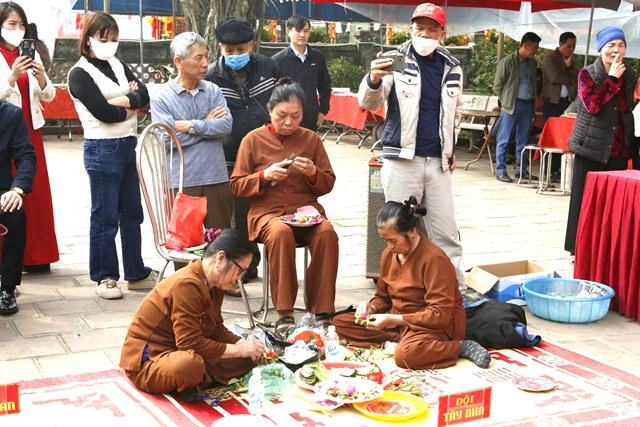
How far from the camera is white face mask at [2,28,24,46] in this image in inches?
205

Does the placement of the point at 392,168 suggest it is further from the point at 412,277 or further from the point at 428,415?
the point at 428,415

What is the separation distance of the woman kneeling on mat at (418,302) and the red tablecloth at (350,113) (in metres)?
8.37

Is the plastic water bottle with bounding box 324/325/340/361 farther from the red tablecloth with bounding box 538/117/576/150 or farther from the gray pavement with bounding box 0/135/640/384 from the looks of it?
the red tablecloth with bounding box 538/117/576/150

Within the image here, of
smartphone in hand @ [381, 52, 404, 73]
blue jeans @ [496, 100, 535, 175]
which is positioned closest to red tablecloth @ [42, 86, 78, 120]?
blue jeans @ [496, 100, 535, 175]

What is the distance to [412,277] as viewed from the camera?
4.27 m

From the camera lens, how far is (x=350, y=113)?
1334 centimetres

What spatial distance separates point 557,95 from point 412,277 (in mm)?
7436

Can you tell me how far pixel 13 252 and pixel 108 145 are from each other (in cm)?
79

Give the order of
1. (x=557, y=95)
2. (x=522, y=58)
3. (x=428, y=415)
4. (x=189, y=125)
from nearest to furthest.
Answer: (x=428, y=415) < (x=189, y=125) < (x=522, y=58) < (x=557, y=95)

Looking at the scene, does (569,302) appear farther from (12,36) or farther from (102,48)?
(12,36)

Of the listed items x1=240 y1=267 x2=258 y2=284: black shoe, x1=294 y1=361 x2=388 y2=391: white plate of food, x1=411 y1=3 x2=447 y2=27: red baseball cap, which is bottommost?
x1=240 y1=267 x2=258 y2=284: black shoe

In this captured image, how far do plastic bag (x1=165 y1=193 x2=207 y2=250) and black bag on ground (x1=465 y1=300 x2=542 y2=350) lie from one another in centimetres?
152

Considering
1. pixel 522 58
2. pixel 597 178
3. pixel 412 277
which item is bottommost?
pixel 412 277

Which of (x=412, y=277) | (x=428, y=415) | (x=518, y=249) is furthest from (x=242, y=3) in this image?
(x=428, y=415)
